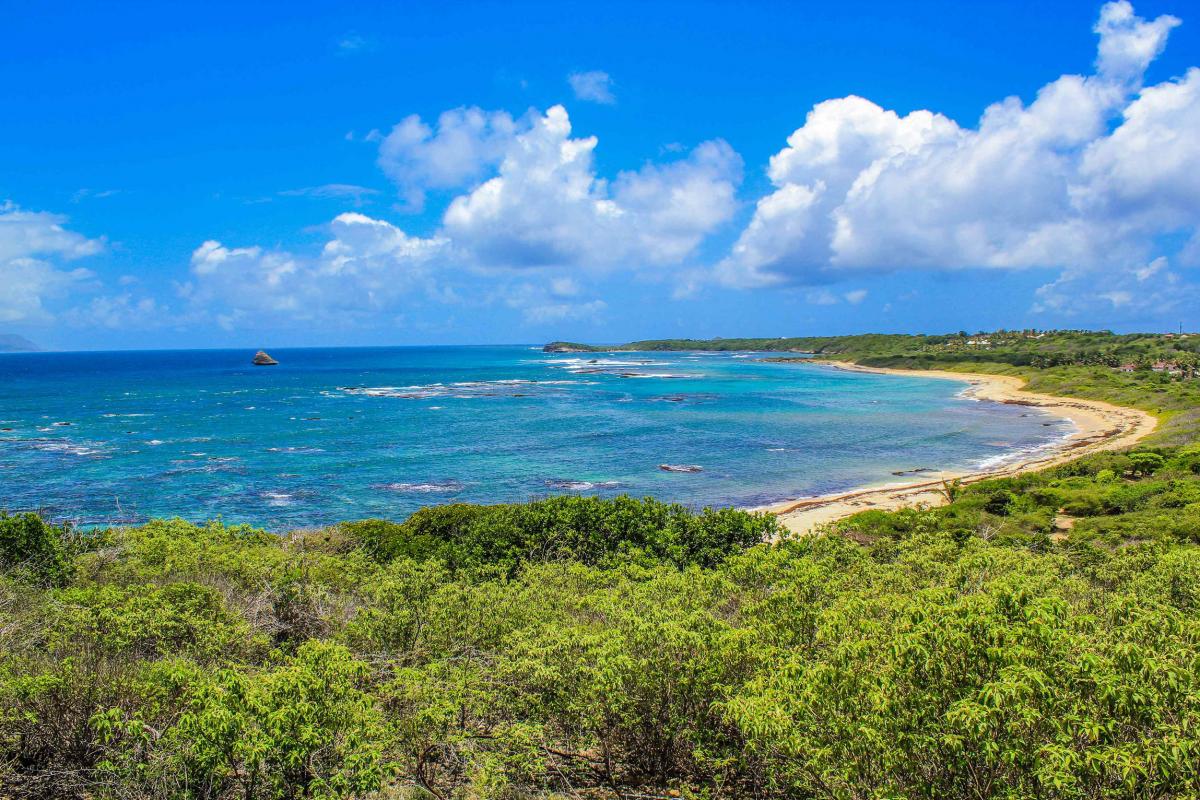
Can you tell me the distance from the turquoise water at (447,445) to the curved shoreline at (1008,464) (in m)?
2.65

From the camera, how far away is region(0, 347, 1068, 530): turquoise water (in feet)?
147

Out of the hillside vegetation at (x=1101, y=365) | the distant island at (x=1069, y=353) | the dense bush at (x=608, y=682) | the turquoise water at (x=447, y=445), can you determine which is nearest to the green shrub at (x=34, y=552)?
the dense bush at (x=608, y=682)

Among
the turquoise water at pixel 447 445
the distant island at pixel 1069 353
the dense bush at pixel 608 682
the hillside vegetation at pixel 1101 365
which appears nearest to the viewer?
the dense bush at pixel 608 682

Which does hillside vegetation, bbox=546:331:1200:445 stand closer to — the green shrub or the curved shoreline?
the curved shoreline

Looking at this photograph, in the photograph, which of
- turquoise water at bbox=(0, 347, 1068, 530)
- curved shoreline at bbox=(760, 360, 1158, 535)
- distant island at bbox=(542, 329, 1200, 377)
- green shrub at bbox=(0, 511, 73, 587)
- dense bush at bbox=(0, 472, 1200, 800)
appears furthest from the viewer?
distant island at bbox=(542, 329, 1200, 377)

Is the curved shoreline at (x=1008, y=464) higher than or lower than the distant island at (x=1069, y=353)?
lower

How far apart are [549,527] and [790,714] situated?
62.4ft

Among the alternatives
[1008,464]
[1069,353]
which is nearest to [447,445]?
[1008,464]

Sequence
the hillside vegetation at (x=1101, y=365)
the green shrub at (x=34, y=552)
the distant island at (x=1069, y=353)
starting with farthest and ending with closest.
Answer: the distant island at (x=1069, y=353) < the hillside vegetation at (x=1101, y=365) < the green shrub at (x=34, y=552)

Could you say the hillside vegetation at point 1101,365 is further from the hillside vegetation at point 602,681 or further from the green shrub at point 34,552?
the green shrub at point 34,552

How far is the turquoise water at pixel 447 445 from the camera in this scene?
4494 centimetres

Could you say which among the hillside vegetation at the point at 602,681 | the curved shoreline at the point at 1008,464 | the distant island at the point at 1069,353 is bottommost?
the curved shoreline at the point at 1008,464

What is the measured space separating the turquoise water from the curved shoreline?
2651 mm

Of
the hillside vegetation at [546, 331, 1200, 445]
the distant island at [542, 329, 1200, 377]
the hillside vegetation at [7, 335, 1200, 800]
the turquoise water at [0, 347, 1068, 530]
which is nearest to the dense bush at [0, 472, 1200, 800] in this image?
the hillside vegetation at [7, 335, 1200, 800]
